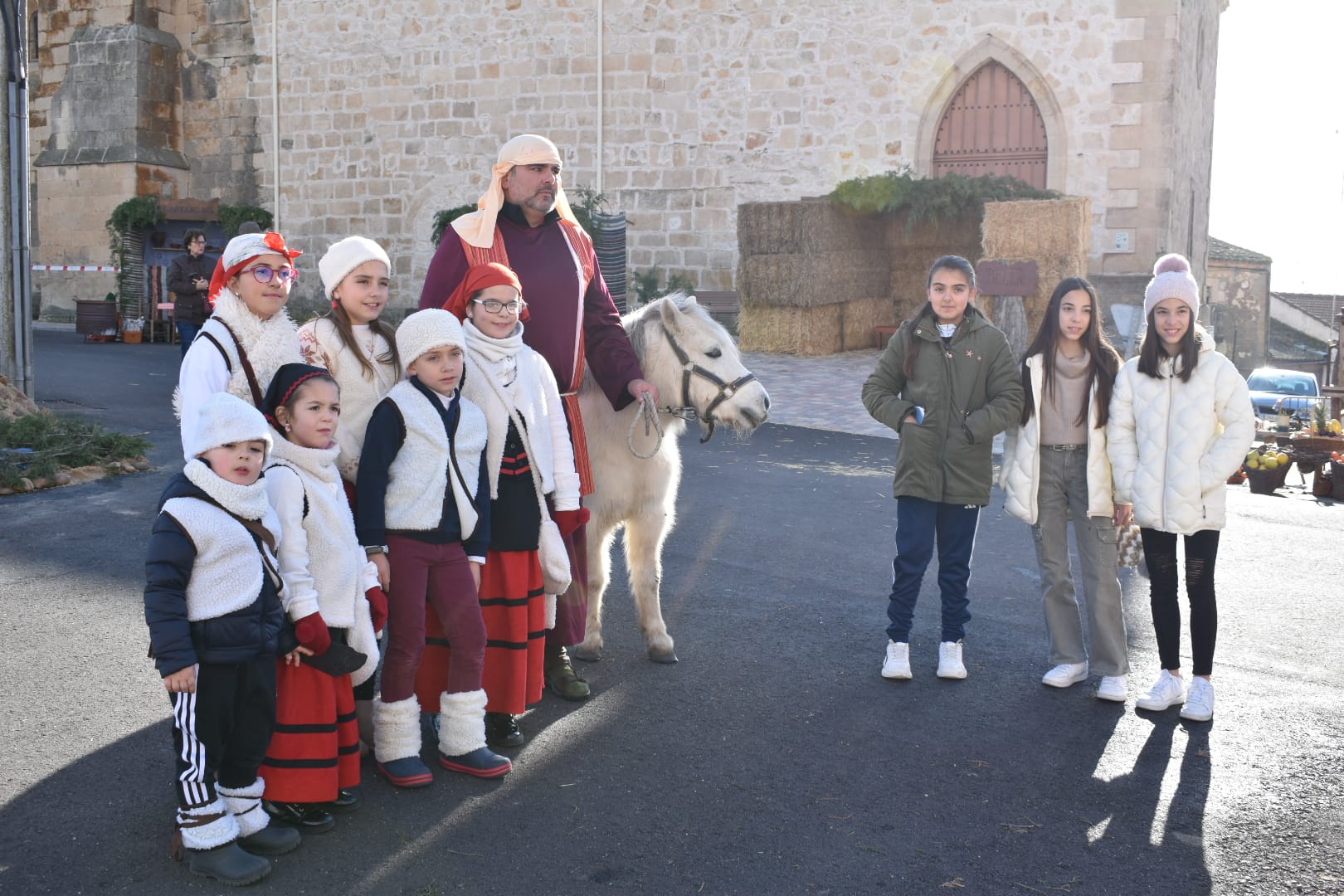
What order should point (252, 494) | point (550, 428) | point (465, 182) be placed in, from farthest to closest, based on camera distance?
point (465, 182), point (550, 428), point (252, 494)

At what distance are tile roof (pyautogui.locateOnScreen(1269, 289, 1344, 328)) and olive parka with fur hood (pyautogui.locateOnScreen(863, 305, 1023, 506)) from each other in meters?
41.1

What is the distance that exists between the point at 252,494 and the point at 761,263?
14419 millimetres

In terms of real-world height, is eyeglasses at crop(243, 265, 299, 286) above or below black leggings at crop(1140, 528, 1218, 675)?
above

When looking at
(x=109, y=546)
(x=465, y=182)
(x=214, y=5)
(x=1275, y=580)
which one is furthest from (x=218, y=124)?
(x=1275, y=580)

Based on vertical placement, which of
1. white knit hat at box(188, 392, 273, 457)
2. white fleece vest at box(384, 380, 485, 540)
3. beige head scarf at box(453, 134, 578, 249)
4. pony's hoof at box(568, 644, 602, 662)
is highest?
beige head scarf at box(453, 134, 578, 249)

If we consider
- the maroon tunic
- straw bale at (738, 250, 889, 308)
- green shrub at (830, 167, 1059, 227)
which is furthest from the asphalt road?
straw bale at (738, 250, 889, 308)

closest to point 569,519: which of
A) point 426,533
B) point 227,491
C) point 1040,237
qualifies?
→ point 426,533

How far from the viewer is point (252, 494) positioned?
3.15 m

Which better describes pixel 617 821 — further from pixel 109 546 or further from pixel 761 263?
pixel 761 263

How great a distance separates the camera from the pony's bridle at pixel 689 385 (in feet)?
15.3

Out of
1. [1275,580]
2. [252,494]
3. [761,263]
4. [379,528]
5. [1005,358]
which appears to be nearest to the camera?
[252,494]

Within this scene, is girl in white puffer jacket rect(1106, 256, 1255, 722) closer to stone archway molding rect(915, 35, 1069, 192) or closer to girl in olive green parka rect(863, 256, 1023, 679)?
girl in olive green parka rect(863, 256, 1023, 679)

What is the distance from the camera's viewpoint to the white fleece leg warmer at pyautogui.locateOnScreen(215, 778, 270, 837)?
10.7 ft

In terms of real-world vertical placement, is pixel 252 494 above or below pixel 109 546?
above
